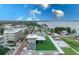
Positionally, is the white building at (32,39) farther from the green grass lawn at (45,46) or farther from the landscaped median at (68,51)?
the landscaped median at (68,51)

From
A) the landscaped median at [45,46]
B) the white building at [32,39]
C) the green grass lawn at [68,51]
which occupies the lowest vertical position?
the green grass lawn at [68,51]

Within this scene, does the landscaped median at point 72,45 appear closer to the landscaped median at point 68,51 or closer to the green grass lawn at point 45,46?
the landscaped median at point 68,51

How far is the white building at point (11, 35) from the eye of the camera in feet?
6.64

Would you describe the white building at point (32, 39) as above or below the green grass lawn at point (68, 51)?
above

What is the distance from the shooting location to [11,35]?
2037 mm

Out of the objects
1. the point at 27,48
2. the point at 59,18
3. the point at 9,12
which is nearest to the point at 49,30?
the point at 59,18

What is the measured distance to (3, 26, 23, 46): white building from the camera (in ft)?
6.64

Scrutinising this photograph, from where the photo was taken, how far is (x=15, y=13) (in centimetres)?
204

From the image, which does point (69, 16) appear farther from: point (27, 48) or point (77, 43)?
point (27, 48)

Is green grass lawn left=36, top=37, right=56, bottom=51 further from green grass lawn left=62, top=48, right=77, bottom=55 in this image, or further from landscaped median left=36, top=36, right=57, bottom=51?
green grass lawn left=62, top=48, right=77, bottom=55

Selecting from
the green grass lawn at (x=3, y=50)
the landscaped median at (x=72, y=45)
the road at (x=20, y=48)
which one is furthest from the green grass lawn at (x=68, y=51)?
the green grass lawn at (x=3, y=50)

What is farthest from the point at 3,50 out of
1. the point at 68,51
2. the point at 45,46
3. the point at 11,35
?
the point at 68,51

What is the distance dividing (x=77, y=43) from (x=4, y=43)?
0.81m
